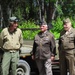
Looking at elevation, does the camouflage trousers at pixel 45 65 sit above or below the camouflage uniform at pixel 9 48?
below

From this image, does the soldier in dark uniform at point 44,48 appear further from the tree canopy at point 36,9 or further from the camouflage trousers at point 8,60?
the tree canopy at point 36,9

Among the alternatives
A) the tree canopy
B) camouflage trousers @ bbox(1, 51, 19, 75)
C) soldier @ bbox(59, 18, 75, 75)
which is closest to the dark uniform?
soldier @ bbox(59, 18, 75, 75)

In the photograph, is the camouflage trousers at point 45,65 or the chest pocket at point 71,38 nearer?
the chest pocket at point 71,38

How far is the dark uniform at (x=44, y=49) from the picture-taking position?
7762mm

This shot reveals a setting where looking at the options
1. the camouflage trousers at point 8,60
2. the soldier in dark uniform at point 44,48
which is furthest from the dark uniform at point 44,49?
the camouflage trousers at point 8,60

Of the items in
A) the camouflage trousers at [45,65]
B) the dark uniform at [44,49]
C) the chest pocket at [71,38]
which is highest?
the chest pocket at [71,38]

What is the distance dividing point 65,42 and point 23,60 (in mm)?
1640

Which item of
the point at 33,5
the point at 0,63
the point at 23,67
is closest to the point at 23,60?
the point at 23,67

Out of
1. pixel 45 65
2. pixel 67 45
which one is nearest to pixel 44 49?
pixel 45 65

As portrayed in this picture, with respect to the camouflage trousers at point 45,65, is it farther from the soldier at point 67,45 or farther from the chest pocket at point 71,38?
the chest pocket at point 71,38

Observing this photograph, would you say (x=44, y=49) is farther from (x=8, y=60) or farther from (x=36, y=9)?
(x=36, y=9)

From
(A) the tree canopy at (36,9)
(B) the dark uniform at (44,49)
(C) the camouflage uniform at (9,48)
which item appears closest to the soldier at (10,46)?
(C) the camouflage uniform at (9,48)

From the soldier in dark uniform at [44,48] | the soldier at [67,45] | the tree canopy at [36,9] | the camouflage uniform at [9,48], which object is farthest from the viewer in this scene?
the tree canopy at [36,9]

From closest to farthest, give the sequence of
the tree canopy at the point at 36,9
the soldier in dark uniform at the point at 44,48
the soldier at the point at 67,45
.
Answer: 1. the soldier at the point at 67,45
2. the soldier in dark uniform at the point at 44,48
3. the tree canopy at the point at 36,9
